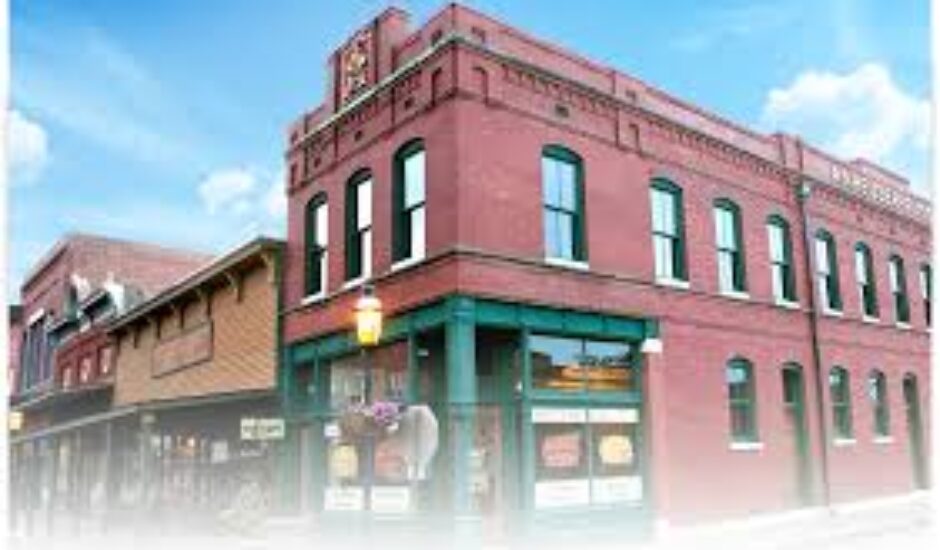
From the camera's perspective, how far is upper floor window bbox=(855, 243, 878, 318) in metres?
23.5

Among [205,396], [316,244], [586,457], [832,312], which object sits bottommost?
[586,457]

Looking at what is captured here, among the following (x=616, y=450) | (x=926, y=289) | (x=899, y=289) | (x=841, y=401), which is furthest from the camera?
(x=926, y=289)

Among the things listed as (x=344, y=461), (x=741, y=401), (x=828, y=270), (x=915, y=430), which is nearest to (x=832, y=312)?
(x=828, y=270)

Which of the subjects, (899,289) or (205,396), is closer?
(205,396)

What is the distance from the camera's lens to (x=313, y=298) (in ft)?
60.1

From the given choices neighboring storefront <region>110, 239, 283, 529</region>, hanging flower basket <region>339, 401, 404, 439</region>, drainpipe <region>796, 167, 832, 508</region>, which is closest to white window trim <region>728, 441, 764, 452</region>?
drainpipe <region>796, 167, 832, 508</region>

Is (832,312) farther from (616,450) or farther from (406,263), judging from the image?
(406,263)

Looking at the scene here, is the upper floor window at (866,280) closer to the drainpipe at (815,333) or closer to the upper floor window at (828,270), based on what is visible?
the upper floor window at (828,270)

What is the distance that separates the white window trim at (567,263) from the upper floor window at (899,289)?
1238 centimetres

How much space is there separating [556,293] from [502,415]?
2124mm

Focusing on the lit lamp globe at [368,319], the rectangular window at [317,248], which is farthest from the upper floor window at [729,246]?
the lit lamp globe at [368,319]

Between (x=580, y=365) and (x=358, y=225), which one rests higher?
(x=358, y=225)

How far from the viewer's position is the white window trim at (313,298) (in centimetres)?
1809

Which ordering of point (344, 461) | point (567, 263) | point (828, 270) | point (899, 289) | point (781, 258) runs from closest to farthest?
point (567, 263) < point (344, 461) < point (781, 258) < point (828, 270) < point (899, 289)
